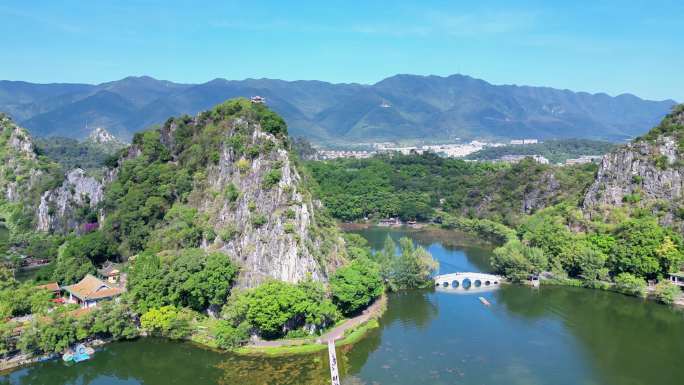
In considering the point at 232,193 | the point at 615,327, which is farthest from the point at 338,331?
the point at 615,327

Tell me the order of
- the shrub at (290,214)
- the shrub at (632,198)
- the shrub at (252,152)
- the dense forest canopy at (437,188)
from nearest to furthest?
1. the shrub at (290,214)
2. the shrub at (252,152)
3. the shrub at (632,198)
4. the dense forest canopy at (437,188)

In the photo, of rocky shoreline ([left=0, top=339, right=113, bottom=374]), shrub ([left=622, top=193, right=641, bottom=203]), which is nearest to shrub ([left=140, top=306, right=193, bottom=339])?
rocky shoreline ([left=0, top=339, right=113, bottom=374])

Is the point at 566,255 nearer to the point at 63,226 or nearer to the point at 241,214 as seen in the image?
the point at 241,214

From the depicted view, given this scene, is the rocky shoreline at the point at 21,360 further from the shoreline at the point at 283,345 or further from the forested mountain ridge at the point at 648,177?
the forested mountain ridge at the point at 648,177

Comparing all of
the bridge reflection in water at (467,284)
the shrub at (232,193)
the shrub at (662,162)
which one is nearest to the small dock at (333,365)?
the shrub at (232,193)

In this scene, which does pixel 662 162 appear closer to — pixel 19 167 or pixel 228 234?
pixel 228 234

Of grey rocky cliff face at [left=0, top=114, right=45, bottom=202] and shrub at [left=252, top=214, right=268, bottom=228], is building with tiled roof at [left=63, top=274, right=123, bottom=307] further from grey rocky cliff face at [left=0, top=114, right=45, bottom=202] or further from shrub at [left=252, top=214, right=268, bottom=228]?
grey rocky cliff face at [left=0, top=114, right=45, bottom=202]

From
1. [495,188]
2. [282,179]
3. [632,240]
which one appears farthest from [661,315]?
[495,188]

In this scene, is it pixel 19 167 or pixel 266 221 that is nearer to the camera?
pixel 266 221
